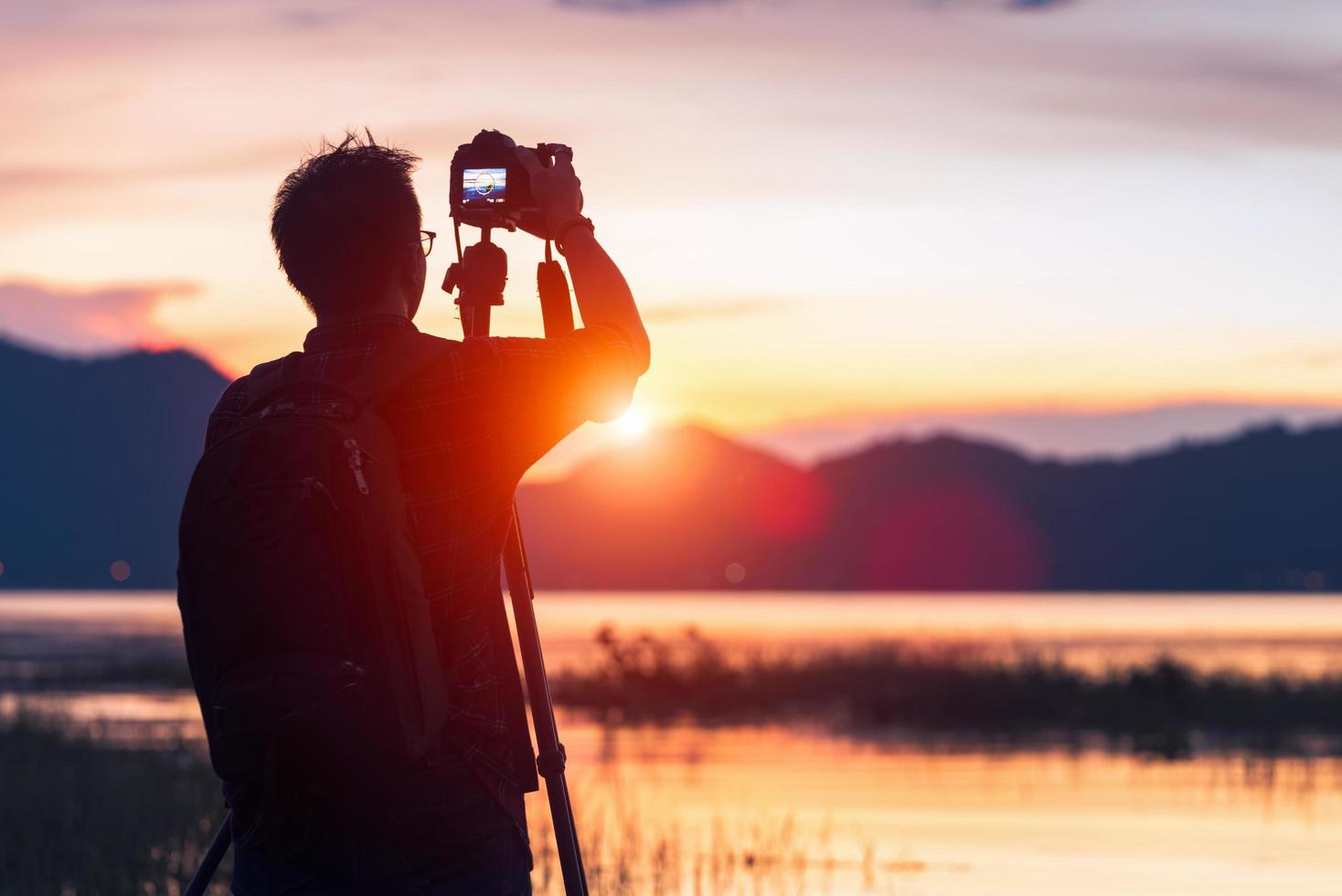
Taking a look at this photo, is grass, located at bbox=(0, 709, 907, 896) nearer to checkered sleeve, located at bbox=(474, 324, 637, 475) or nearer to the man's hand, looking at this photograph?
the man's hand

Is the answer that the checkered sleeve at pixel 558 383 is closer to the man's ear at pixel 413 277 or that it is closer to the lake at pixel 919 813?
the man's ear at pixel 413 277

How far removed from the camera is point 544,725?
10.3 ft

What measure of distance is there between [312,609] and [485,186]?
1021mm

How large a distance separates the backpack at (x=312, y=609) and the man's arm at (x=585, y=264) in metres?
0.52

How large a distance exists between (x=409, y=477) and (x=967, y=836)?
1155 centimetres

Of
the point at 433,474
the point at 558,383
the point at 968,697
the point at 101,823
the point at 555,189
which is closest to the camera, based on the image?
the point at 433,474

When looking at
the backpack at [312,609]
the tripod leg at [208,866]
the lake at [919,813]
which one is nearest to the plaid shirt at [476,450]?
the backpack at [312,609]

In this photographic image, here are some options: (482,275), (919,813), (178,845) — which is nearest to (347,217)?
(482,275)

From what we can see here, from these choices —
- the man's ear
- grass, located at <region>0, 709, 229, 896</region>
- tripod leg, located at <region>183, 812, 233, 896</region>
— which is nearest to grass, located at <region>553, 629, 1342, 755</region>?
grass, located at <region>0, 709, 229, 896</region>

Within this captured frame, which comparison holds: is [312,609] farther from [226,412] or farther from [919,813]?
[919,813]

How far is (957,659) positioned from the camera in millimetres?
27859

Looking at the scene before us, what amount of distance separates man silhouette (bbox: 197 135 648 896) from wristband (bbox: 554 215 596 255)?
0.83ft

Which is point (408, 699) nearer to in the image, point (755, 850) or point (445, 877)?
point (445, 877)

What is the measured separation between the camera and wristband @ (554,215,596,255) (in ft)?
10.3
